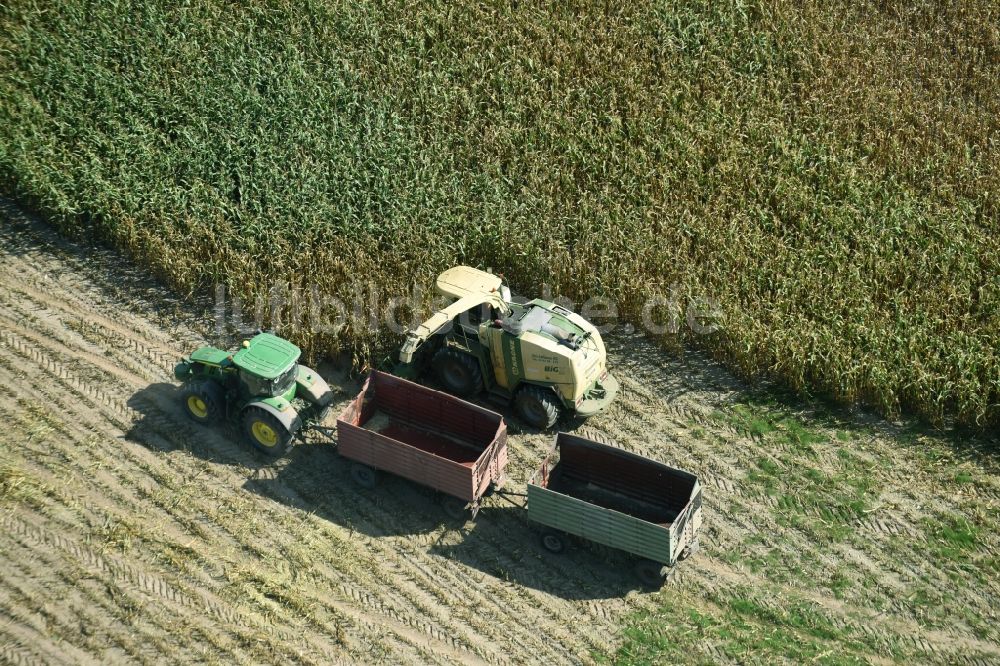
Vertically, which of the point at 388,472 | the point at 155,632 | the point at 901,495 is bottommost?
the point at 155,632

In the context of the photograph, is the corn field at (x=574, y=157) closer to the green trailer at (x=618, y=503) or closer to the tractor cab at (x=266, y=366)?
the tractor cab at (x=266, y=366)

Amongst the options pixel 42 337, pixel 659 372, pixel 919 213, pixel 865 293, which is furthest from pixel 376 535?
pixel 919 213

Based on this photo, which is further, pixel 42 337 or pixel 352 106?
pixel 352 106

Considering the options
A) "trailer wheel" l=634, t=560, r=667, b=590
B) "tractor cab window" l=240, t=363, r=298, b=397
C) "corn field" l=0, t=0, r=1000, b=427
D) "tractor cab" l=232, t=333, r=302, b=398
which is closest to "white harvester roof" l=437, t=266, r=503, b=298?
"corn field" l=0, t=0, r=1000, b=427

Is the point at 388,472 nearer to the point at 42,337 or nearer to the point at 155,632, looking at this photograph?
the point at 155,632

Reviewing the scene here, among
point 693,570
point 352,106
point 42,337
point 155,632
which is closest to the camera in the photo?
point 155,632

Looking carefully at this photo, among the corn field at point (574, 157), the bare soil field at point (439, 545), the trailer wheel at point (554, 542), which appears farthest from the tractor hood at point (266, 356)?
the trailer wheel at point (554, 542)
